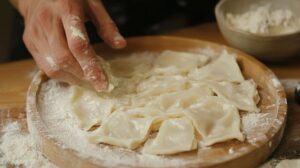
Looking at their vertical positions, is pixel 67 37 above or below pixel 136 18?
above

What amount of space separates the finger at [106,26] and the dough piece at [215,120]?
0.32 m

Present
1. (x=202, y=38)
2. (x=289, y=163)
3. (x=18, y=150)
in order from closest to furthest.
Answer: (x=289, y=163)
(x=18, y=150)
(x=202, y=38)

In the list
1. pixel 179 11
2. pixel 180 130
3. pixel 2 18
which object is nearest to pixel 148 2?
pixel 179 11

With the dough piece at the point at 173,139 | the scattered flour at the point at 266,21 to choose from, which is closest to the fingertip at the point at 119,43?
the dough piece at the point at 173,139

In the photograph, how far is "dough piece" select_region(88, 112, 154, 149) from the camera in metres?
1.20

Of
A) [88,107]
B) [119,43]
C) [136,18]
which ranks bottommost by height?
[136,18]

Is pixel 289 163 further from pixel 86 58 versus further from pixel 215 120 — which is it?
pixel 86 58

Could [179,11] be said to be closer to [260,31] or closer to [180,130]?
[260,31]

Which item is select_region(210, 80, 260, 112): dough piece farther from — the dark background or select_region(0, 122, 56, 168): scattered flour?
the dark background

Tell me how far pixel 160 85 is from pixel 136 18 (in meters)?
0.68

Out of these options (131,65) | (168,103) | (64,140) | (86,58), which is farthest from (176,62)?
(64,140)

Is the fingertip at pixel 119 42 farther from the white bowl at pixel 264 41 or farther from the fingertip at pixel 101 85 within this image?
the white bowl at pixel 264 41

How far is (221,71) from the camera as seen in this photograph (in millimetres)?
1503

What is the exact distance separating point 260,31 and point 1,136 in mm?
869
